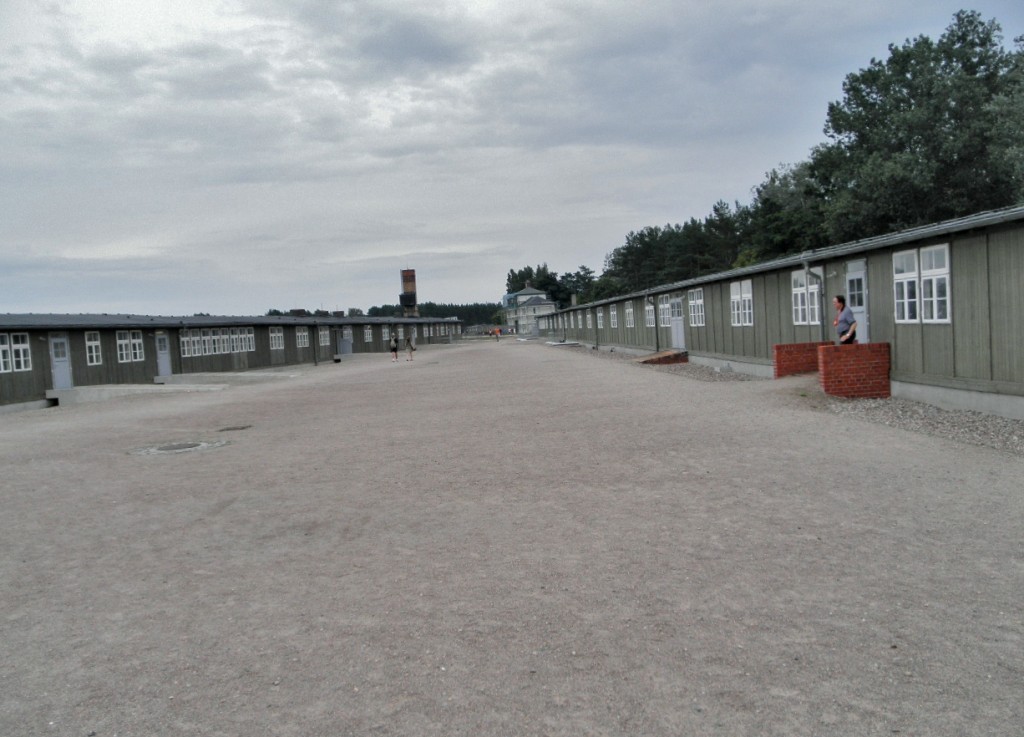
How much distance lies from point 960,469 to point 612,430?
504cm

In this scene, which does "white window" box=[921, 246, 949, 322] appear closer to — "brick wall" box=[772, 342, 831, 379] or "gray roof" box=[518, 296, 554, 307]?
"brick wall" box=[772, 342, 831, 379]

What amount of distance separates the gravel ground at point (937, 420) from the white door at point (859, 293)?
7.35 ft

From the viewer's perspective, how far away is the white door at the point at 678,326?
3234 centimetres

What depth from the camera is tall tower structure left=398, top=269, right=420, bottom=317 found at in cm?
10350

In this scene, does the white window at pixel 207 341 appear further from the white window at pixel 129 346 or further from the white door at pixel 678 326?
the white door at pixel 678 326

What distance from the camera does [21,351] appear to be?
89.3 feet

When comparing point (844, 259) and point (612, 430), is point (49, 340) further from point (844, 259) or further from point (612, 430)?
point (844, 259)

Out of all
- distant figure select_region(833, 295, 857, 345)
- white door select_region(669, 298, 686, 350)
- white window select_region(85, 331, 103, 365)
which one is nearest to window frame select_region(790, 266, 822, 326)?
distant figure select_region(833, 295, 857, 345)

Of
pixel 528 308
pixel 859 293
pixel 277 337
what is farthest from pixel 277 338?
pixel 528 308

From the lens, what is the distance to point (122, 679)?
424 cm

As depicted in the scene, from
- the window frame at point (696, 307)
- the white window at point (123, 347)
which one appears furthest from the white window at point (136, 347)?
the window frame at point (696, 307)

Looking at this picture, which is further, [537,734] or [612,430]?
[612,430]

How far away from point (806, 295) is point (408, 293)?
287ft

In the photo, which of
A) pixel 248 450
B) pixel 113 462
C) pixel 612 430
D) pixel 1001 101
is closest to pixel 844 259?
pixel 612 430
